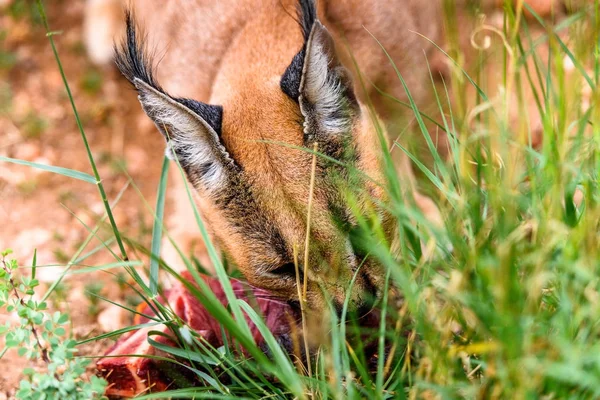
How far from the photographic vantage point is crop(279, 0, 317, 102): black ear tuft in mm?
2203

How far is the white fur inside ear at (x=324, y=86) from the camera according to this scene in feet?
7.14

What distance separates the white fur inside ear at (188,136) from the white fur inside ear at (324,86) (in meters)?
0.37

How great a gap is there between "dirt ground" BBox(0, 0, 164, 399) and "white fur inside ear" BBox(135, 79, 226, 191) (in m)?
0.82

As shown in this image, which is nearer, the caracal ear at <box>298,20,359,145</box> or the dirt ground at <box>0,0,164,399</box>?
the caracal ear at <box>298,20,359,145</box>

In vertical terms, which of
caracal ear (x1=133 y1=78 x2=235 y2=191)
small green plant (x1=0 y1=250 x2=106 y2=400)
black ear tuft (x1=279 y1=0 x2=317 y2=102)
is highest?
black ear tuft (x1=279 y1=0 x2=317 y2=102)

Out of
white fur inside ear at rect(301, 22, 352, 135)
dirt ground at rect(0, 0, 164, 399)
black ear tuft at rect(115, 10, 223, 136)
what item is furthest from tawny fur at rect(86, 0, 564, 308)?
dirt ground at rect(0, 0, 164, 399)

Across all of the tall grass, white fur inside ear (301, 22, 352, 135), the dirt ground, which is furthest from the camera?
the dirt ground

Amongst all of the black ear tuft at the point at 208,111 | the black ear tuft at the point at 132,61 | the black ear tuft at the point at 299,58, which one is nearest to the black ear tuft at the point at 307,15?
the black ear tuft at the point at 299,58

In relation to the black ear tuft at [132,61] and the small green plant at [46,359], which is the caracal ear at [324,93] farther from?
the small green plant at [46,359]

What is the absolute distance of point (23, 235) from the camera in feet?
11.3

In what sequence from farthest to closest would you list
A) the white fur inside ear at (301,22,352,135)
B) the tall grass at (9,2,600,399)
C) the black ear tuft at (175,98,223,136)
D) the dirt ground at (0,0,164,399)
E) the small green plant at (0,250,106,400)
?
the dirt ground at (0,0,164,399), the black ear tuft at (175,98,223,136), the white fur inside ear at (301,22,352,135), the small green plant at (0,250,106,400), the tall grass at (9,2,600,399)

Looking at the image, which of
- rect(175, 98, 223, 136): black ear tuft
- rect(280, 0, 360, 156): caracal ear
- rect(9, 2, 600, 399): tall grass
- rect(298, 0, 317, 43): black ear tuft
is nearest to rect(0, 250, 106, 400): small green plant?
rect(9, 2, 600, 399): tall grass

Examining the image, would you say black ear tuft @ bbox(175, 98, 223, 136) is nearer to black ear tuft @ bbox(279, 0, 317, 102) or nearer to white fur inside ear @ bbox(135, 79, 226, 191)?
white fur inside ear @ bbox(135, 79, 226, 191)

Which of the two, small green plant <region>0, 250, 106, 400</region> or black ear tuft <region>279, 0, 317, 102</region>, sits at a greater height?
black ear tuft <region>279, 0, 317, 102</region>
